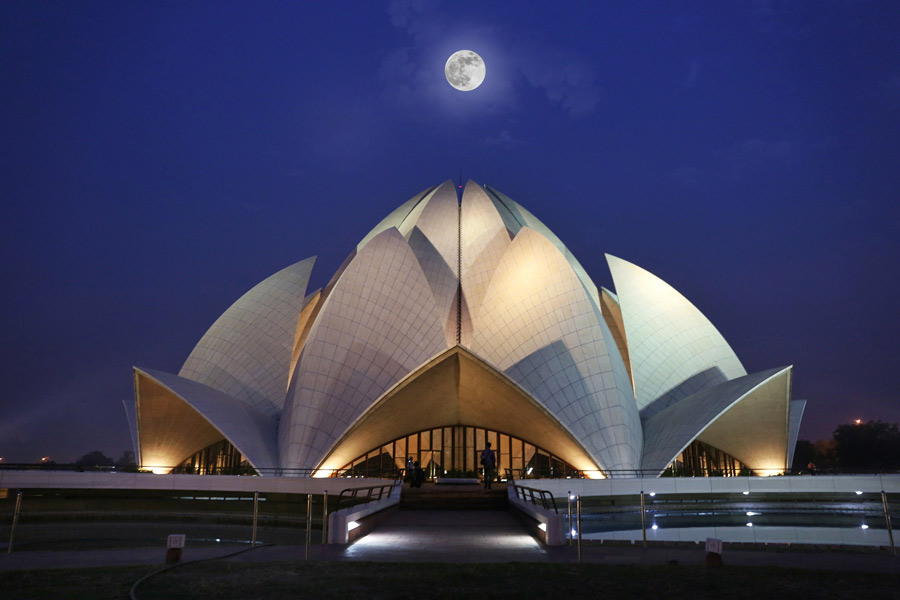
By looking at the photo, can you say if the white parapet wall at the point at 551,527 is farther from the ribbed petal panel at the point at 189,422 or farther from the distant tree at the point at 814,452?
the distant tree at the point at 814,452

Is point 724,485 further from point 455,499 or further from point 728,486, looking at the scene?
point 455,499

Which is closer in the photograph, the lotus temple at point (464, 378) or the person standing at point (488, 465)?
the person standing at point (488, 465)

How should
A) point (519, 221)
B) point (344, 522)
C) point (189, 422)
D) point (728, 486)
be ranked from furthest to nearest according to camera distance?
point (519, 221) → point (189, 422) → point (728, 486) → point (344, 522)

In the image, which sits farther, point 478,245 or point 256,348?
point 478,245

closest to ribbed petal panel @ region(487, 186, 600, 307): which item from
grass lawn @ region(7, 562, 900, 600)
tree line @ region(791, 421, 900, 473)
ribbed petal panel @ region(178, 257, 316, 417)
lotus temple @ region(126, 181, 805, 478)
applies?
lotus temple @ region(126, 181, 805, 478)

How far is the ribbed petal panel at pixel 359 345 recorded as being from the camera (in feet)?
70.5

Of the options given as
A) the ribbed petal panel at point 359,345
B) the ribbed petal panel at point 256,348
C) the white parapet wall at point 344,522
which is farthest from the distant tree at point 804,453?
the white parapet wall at point 344,522

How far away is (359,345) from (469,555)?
16.0m

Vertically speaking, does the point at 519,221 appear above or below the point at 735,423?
above

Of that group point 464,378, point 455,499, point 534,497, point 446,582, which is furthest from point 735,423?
point 446,582

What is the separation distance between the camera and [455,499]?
14.6 meters

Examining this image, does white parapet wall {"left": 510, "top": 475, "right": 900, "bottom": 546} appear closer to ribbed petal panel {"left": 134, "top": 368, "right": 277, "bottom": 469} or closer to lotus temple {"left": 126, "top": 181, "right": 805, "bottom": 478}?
lotus temple {"left": 126, "top": 181, "right": 805, "bottom": 478}

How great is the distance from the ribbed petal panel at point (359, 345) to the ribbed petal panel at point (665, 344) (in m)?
8.81

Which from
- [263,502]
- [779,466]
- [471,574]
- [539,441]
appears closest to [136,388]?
[263,502]
